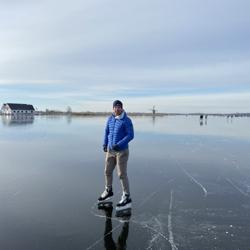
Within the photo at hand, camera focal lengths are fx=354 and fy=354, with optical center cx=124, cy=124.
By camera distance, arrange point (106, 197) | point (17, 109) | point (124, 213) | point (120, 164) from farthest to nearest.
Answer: point (17, 109) < point (106, 197) < point (120, 164) < point (124, 213)

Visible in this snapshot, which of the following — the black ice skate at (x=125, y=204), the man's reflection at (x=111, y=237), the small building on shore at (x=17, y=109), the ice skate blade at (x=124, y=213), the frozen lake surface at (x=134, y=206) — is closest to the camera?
the man's reflection at (x=111, y=237)

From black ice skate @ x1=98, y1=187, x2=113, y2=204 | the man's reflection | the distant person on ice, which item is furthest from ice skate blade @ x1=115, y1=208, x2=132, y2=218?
black ice skate @ x1=98, y1=187, x2=113, y2=204

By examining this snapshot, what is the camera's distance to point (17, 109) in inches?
3693

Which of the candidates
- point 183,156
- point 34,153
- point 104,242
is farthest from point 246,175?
point 34,153

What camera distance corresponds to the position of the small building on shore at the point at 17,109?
92.8 metres

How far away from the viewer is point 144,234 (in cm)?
458

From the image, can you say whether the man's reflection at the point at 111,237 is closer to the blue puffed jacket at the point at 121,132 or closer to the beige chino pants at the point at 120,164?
the beige chino pants at the point at 120,164

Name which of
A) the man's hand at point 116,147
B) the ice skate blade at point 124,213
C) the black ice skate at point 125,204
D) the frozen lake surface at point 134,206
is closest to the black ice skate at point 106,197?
the frozen lake surface at point 134,206

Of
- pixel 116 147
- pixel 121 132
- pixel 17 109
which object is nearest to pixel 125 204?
pixel 116 147

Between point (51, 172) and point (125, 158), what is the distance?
304cm

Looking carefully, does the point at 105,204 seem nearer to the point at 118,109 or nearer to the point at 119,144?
the point at 119,144

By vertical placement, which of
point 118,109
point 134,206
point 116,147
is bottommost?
point 134,206

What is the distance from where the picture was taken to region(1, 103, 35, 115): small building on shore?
92.8 m

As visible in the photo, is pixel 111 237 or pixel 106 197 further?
pixel 106 197
